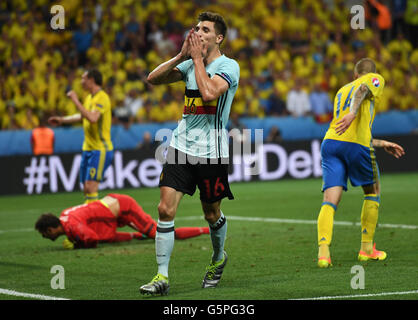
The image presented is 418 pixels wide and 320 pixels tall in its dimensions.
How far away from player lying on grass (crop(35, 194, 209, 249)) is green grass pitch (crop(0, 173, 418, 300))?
0.57 feet

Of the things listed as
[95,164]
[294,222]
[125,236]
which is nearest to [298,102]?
[294,222]

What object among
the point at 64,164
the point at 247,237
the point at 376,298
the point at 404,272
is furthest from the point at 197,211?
the point at 376,298

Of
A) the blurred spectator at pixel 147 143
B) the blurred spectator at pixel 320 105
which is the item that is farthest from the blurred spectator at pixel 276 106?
the blurred spectator at pixel 147 143

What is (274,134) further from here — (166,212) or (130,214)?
(166,212)

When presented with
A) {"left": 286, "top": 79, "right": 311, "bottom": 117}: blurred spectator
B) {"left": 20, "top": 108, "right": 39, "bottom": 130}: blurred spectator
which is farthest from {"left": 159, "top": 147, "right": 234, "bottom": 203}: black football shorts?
{"left": 286, "top": 79, "right": 311, "bottom": 117}: blurred spectator

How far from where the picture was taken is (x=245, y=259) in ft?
30.4

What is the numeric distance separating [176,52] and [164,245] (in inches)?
682

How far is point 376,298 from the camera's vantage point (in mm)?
6426

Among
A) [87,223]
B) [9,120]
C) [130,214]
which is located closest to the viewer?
[87,223]

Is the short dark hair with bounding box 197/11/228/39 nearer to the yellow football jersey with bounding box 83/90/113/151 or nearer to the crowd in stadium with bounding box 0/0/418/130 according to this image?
the yellow football jersey with bounding box 83/90/113/151

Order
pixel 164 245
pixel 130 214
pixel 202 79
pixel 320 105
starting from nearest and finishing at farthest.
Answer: pixel 202 79 → pixel 164 245 → pixel 130 214 → pixel 320 105

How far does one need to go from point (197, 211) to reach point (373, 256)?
6.91m

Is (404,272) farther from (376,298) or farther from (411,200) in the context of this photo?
(411,200)
